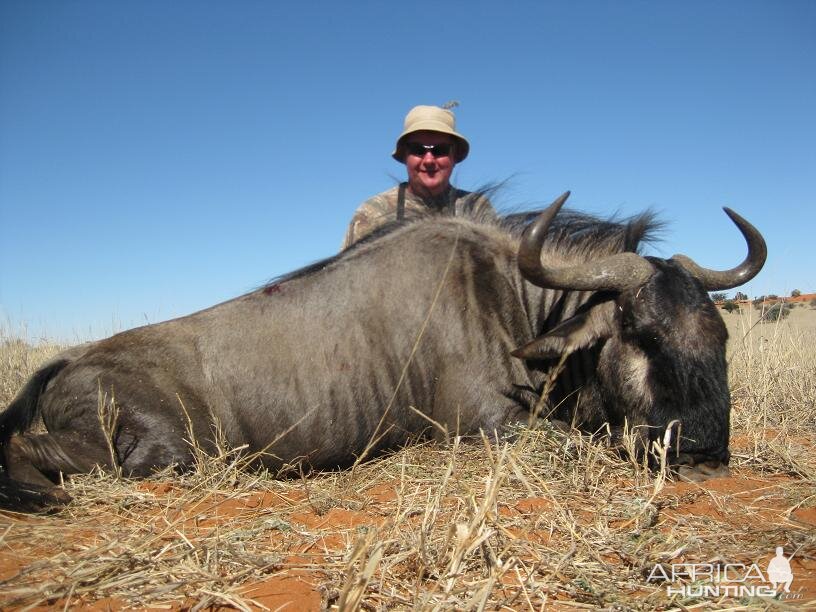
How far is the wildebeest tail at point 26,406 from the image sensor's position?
3.69 m

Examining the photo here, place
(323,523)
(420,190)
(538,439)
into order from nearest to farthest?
(323,523), (538,439), (420,190)

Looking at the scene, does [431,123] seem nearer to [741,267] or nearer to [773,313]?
[741,267]

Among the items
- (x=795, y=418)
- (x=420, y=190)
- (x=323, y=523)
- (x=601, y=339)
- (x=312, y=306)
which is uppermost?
(x=420, y=190)

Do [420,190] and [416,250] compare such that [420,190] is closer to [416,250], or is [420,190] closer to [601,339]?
[416,250]

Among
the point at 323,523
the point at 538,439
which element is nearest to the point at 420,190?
the point at 538,439

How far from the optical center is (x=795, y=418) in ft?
16.0

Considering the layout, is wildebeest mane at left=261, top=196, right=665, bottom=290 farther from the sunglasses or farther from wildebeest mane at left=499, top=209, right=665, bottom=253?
the sunglasses

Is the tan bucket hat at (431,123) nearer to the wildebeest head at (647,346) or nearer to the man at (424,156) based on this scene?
the man at (424,156)

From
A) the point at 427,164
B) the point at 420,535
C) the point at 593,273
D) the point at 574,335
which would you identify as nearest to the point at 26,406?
the point at 420,535

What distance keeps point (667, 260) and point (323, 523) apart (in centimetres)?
275

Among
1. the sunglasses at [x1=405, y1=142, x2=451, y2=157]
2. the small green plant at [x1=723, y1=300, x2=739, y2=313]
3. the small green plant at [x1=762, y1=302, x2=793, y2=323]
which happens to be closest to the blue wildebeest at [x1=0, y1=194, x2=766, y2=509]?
the sunglasses at [x1=405, y1=142, x2=451, y2=157]

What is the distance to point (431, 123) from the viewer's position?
6.63 meters

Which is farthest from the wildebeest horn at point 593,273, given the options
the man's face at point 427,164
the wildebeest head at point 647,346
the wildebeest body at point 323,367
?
the man's face at point 427,164

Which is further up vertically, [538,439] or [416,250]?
[416,250]
